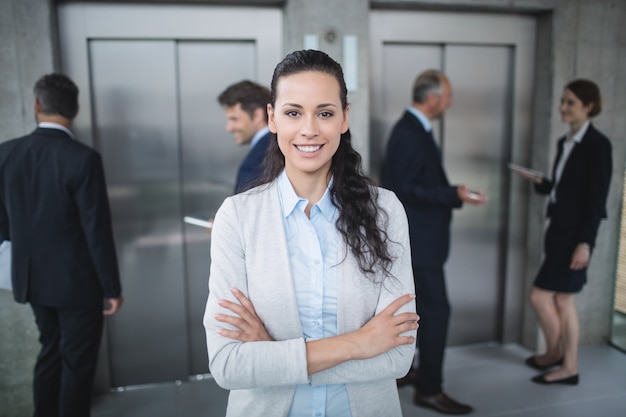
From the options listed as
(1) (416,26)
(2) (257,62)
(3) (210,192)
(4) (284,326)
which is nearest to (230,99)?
(2) (257,62)

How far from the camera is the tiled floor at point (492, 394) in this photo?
3.31m

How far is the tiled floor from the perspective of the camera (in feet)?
10.9

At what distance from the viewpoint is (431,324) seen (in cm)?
335

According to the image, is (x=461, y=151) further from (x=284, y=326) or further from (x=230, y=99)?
(x=284, y=326)

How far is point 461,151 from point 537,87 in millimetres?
762

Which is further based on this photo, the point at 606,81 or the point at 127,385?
the point at 606,81

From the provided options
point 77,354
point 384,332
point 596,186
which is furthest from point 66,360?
point 596,186

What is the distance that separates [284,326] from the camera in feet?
4.78

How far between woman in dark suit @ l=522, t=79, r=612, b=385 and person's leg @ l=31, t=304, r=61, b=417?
3119 mm

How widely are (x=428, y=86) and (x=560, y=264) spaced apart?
1520mm

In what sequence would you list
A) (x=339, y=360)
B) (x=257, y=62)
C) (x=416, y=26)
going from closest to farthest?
(x=339, y=360), (x=257, y=62), (x=416, y=26)

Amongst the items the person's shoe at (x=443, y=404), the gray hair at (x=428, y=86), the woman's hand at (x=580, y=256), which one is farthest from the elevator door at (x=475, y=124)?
the person's shoe at (x=443, y=404)

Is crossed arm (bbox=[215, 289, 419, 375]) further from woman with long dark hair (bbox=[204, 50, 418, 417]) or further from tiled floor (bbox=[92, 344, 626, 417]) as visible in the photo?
tiled floor (bbox=[92, 344, 626, 417])

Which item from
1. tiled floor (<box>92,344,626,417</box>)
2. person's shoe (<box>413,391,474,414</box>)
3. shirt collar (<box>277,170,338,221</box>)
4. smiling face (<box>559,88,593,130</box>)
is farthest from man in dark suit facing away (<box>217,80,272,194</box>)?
smiling face (<box>559,88,593,130</box>)
